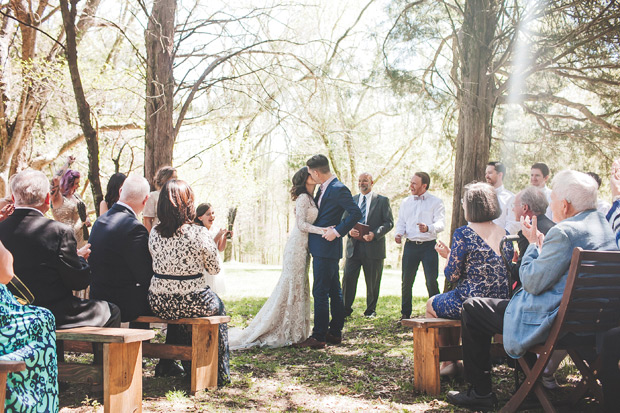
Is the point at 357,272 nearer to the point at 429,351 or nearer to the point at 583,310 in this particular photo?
the point at 429,351

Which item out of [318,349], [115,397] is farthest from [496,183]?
[115,397]

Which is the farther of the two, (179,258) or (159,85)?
(159,85)

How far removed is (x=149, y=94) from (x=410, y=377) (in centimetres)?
448

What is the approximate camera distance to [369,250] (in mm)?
8242

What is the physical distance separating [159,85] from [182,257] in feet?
9.90

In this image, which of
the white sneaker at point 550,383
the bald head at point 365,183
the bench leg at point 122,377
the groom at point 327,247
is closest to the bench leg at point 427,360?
the white sneaker at point 550,383

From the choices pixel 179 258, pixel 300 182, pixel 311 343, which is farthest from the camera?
pixel 300 182

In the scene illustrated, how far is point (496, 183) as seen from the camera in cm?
710

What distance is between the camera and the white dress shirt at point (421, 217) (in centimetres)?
746

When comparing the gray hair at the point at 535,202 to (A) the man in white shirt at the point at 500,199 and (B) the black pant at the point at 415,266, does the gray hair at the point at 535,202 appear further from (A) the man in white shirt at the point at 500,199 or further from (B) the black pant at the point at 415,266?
(B) the black pant at the point at 415,266

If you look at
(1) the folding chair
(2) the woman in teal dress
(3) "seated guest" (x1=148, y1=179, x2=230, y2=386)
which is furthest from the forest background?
(1) the folding chair

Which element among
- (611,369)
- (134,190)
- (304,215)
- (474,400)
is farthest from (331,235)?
(611,369)

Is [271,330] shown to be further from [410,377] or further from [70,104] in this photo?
[70,104]

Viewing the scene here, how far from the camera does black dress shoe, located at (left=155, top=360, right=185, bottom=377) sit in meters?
4.96
